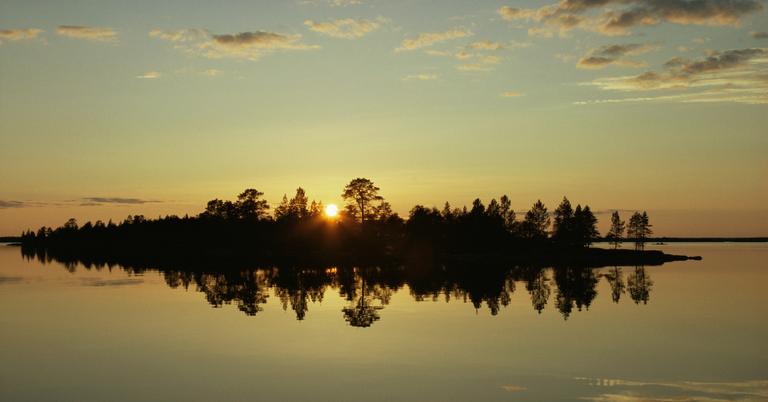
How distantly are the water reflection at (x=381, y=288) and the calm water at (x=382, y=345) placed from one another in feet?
1.62

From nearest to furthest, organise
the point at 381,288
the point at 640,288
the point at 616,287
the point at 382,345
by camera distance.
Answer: the point at 382,345 → the point at 381,288 → the point at 640,288 → the point at 616,287

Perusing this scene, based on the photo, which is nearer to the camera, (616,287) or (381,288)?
(381,288)

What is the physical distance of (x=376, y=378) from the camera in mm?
28922

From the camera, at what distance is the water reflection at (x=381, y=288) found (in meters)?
56.2

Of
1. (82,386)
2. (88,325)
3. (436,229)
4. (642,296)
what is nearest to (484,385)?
(82,386)

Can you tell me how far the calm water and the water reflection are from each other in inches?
19.5

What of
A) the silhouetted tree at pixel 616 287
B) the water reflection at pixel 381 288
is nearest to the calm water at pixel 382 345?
the water reflection at pixel 381 288

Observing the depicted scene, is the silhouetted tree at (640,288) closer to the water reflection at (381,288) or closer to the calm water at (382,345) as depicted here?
the water reflection at (381,288)

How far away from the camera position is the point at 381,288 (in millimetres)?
73250

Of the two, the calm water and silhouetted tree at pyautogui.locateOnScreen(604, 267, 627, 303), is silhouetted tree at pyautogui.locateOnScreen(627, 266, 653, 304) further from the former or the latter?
silhouetted tree at pyautogui.locateOnScreen(604, 267, 627, 303)

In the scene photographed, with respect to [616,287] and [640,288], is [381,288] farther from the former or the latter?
[640,288]

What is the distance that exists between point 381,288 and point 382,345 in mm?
36411

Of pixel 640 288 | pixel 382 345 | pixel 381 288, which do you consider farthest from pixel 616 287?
pixel 382 345

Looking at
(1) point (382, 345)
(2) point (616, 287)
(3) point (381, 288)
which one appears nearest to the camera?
(1) point (382, 345)
